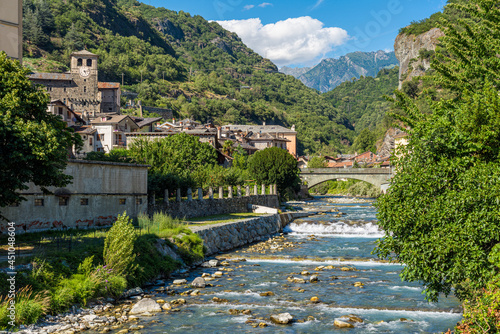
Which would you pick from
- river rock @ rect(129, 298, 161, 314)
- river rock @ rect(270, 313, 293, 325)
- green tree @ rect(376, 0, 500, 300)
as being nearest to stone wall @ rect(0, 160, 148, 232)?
river rock @ rect(129, 298, 161, 314)

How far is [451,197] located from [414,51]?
139 m

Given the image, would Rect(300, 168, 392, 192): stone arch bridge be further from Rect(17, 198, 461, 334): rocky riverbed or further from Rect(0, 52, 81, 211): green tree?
Rect(0, 52, 81, 211): green tree

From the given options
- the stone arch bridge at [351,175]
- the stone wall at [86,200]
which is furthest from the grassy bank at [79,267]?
the stone arch bridge at [351,175]

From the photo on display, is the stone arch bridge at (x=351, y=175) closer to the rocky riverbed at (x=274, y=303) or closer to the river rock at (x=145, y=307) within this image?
the rocky riverbed at (x=274, y=303)

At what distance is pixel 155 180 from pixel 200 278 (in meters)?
17.5

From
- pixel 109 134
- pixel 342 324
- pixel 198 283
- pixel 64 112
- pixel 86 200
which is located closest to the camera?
pixel 342 324

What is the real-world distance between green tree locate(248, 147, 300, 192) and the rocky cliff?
226 ft

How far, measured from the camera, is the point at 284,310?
1794cm

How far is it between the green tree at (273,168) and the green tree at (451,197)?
181ft

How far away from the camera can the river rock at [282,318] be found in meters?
16.4

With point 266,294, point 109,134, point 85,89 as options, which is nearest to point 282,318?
point 266,294

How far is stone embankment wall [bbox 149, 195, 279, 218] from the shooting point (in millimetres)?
37875

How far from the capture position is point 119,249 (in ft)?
64.1

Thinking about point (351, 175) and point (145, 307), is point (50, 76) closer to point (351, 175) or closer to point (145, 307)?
point (351, 175)
